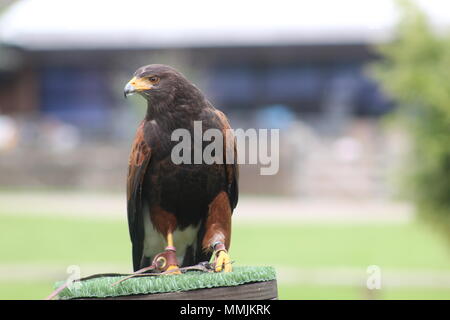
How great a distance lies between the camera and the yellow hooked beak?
2.71m

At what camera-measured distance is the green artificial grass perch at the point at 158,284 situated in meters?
2.49

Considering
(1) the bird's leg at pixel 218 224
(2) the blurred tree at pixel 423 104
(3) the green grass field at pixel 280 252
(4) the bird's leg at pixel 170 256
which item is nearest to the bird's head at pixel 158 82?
(1) the bird's leg at pixel 218 224

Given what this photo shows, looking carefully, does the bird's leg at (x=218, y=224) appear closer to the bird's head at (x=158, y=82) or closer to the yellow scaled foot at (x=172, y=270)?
the yellow scaled foot at (x=172, y=270)

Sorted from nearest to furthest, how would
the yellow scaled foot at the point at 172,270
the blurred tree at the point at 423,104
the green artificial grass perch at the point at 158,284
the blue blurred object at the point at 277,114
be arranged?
the green artificial grass perch at the point at 158,284, the yellow scaled foot at the point at 172,270, the blurred tree at the point at 423,104, the blue blurred object at the point at 277,114

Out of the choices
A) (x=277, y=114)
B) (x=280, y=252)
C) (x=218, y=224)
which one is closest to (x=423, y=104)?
(x=218, y=224)

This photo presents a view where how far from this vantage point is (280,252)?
1164 cm

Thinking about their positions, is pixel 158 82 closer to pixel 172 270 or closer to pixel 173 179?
pixel 173 179

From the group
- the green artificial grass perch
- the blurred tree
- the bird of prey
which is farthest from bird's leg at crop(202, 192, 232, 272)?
the blurred tree

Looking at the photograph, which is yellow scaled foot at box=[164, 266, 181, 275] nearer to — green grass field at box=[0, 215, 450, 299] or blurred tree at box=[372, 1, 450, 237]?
blurred tree at box=[372, 1, 450, 237]

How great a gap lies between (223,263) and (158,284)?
336mm

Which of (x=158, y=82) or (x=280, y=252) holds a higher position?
(x=280, y=252)

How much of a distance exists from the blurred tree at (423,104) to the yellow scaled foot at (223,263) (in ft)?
14.2

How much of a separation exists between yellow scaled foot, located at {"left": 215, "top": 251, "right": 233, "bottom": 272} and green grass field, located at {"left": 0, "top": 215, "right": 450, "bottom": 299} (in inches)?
182
